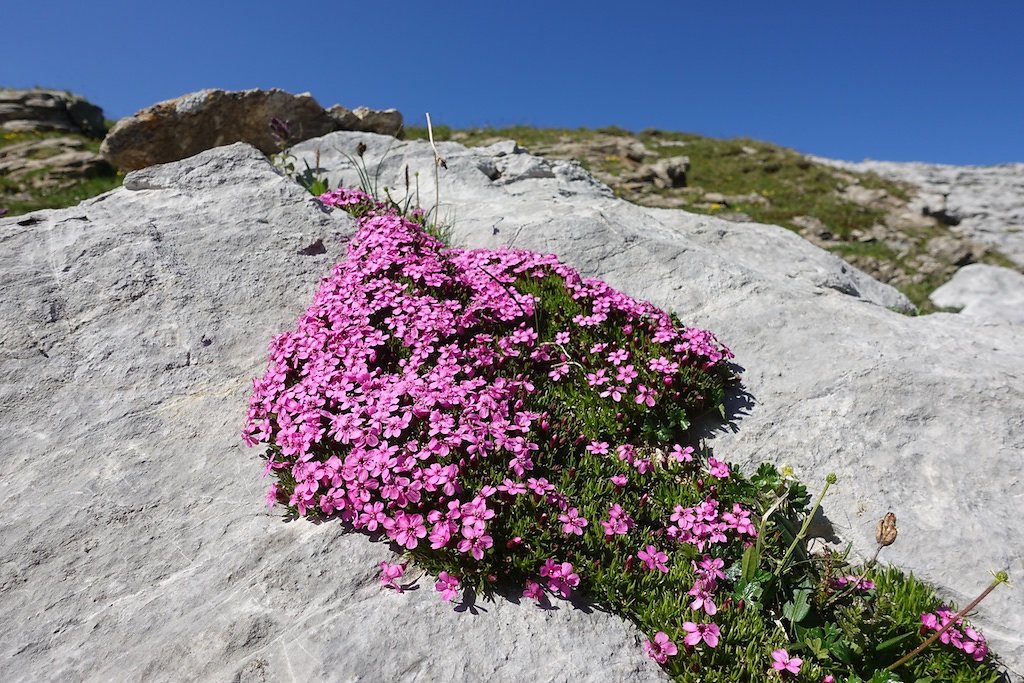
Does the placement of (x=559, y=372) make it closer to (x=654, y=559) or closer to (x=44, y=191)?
(x=654, y=559)

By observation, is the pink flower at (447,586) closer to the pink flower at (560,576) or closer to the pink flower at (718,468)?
the pink flower at (560,576)

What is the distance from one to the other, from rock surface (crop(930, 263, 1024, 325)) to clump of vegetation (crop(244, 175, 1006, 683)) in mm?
12718

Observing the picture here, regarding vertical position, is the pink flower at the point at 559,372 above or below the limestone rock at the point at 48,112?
below

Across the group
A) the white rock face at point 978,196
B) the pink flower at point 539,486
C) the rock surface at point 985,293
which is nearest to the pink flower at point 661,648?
the pink flower at point 539,486

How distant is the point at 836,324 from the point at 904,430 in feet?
5.41

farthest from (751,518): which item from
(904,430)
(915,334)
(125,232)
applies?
(125,232)

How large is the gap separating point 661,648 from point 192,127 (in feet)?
49.7

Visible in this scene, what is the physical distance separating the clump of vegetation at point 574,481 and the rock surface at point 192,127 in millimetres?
10128

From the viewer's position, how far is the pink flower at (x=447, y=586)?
355cm

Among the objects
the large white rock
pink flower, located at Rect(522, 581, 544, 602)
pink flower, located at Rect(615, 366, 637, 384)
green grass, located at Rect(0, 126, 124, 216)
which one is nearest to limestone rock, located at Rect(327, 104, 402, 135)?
green grass, located at Rect(0, 126, 124, 216)

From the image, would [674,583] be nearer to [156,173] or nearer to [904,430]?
[904,430]

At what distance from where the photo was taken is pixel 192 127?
1391cm

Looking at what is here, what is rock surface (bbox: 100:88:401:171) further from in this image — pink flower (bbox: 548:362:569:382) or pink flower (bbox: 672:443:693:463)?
pink flower (bbox: 672:443:693:463)

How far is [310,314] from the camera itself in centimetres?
588
